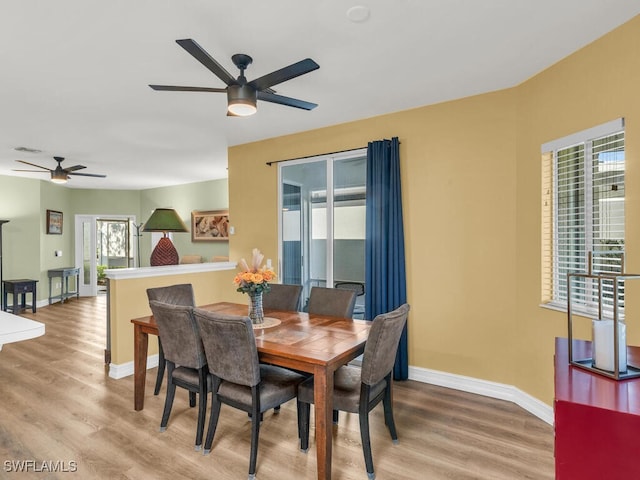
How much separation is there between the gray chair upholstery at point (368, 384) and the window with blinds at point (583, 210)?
1222 millimetres

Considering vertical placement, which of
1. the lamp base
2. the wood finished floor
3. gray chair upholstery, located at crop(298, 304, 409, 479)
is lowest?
the wood finished floor

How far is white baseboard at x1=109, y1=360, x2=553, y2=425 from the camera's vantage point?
9.51 feet

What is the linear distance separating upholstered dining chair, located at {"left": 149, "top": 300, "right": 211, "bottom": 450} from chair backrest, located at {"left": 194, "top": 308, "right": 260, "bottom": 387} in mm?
168

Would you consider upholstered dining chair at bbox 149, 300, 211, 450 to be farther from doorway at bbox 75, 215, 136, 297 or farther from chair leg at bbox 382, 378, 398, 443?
doorway at bbox 75, 215, 136, 297

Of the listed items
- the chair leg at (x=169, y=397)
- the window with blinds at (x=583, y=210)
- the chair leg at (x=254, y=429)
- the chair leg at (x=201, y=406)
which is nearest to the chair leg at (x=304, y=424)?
the chair leg at (x=254, y=429)

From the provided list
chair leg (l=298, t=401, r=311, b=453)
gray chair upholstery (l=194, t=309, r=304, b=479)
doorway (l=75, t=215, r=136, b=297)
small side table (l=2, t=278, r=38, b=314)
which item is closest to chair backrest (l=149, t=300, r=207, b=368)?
gray chair upholstery (l=194, t=309, r=304, b=479)

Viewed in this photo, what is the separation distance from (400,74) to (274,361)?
231 centimetres

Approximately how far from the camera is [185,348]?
251 cm

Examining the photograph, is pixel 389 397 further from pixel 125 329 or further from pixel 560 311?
pixel 125 329

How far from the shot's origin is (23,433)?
2666 millimetres

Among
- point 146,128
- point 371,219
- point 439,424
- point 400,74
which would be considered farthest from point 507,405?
point 146,128

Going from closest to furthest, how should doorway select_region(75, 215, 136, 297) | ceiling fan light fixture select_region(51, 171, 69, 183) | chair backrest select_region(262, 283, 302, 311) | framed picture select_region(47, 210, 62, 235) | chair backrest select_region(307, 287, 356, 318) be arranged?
chair backrest select_region(307, 287, 356, 318) < chair backrest select_region(262, 283, 302, 311) < ceiling fan light fixture select_region(51, 171, 69, 183) < framed picture select_region(47, 210, 62, 235) < doorway select_region(75, 215, 136, 297)

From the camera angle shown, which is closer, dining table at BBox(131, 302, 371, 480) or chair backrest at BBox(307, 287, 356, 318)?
dining table at BBox(131, 302, 371, 480)

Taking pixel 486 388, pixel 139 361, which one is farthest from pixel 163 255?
pixel 486 388
